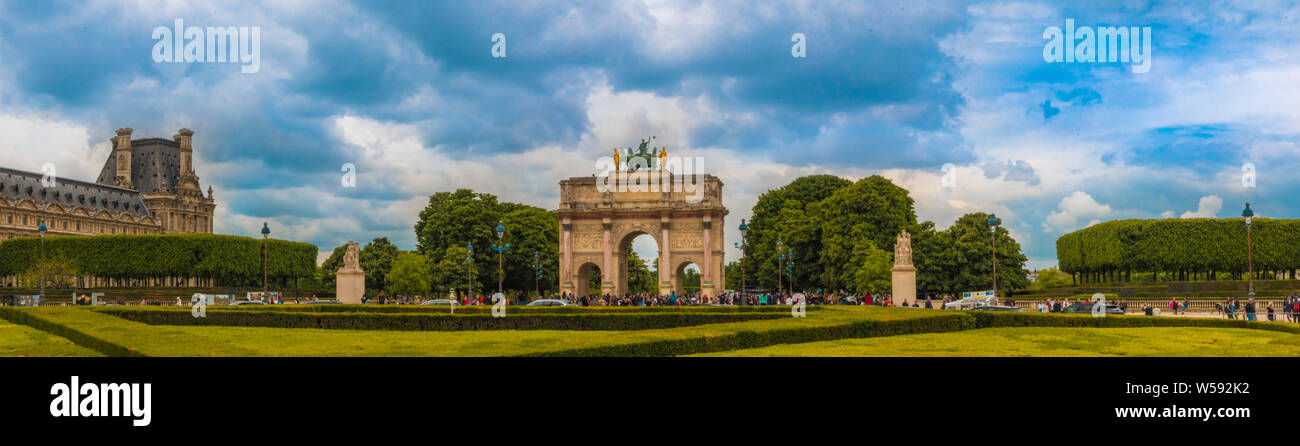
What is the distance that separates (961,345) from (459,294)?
59752mm

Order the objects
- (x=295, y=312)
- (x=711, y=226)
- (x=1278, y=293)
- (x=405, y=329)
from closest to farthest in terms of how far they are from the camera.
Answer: (x=405, y=329), (x=295, y=312), (x=1278, y=293), (x=711, y=226)

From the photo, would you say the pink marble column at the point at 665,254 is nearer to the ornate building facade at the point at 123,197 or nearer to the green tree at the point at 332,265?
the green tree at the point at 332,265

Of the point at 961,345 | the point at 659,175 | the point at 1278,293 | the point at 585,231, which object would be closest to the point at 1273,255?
the point at 1278,293

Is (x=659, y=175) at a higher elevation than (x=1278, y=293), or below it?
higher

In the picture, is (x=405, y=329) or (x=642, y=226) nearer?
(x=405, y=329)

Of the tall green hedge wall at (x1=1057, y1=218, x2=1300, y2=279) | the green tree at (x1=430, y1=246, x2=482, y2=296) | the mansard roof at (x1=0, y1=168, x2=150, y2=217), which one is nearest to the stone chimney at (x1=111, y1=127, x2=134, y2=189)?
the mansard roof at (x1=0, y1=168, x2=150, y2=217)

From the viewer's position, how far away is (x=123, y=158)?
531ft

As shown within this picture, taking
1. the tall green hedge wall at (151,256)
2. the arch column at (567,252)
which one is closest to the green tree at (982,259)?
the arch column at (567,252)

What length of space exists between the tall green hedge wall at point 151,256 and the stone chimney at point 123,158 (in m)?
68.1

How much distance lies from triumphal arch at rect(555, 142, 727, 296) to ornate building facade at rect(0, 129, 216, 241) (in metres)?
84.3

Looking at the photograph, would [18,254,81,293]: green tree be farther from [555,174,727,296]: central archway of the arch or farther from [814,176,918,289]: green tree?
[814,176,918,289]: green tree
